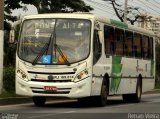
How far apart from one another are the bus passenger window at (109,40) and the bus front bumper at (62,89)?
2219 mm

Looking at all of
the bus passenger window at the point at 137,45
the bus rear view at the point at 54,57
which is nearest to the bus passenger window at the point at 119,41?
the bus passenger window at the point at 137,45

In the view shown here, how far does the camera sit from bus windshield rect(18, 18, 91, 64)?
19.4 metres

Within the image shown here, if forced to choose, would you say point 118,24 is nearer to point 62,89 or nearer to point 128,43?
point 128,43

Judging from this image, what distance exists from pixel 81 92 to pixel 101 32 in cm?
243

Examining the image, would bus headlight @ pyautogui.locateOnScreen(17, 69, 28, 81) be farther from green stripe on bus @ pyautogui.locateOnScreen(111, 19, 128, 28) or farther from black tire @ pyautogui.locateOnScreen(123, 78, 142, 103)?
black tire @ pyautogui.locateOnScreen(123, 78, 142, 103)

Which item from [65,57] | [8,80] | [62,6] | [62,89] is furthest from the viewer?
[62,6]

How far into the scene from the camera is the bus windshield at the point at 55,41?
63.8 ft

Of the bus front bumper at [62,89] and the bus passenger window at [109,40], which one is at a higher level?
the bus passenger window at [109,40]

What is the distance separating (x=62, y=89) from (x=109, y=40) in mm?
3334

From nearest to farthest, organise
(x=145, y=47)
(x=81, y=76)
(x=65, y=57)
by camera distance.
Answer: (x=81, y=76) → (x=65, y=57) → (x=145, y=47)

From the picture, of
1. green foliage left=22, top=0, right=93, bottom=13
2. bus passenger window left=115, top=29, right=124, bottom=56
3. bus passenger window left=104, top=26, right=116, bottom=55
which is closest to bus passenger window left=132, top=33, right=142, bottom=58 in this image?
bus passenger window left=115, top=29, right=124, bottom=56

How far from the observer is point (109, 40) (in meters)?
21.5

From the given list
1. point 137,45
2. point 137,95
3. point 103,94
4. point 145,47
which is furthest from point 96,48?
point 145,47

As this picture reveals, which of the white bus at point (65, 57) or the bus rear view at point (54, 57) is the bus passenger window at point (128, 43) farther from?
the bus rear view at point (54, 57)
